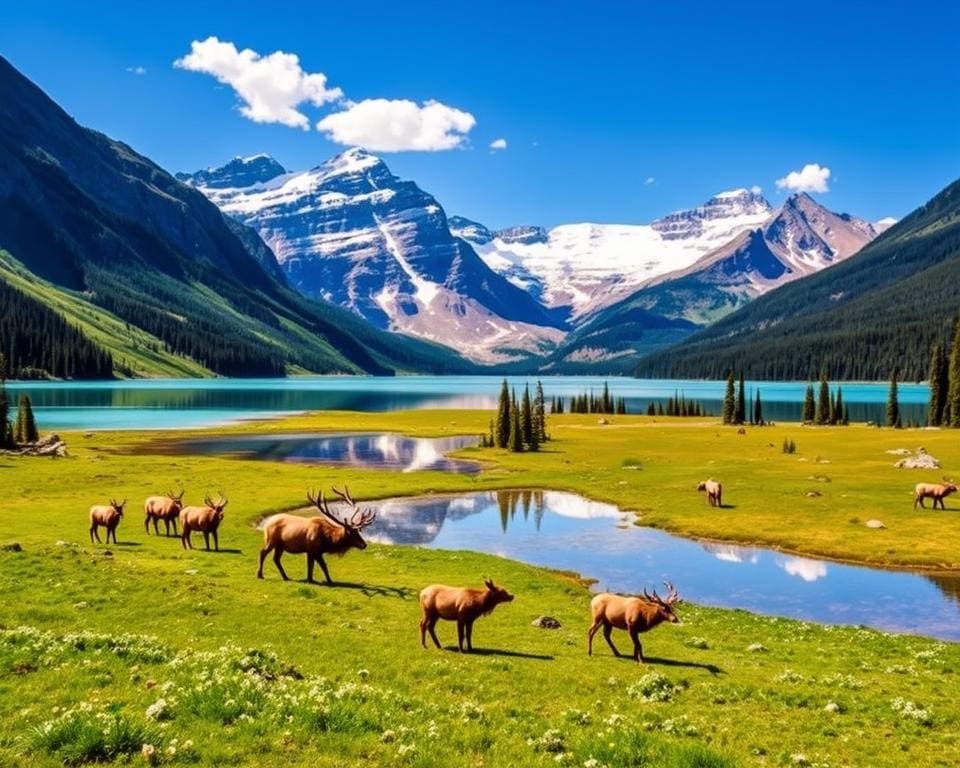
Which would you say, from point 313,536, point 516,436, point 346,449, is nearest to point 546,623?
point 313,536

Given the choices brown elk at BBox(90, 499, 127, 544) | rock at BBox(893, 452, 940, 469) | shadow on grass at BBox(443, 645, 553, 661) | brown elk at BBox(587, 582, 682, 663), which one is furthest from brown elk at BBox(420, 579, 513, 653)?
rock at BBox(893, 452, 940, 469)

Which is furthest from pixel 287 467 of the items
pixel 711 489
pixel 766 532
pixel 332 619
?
pixel 332 619

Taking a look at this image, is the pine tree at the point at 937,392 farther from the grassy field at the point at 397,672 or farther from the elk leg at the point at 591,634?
the elk leg at the point at 591,634

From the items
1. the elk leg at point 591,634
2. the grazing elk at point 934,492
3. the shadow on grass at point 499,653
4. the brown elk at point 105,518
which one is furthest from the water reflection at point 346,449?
the shadow on grass at point 499,653

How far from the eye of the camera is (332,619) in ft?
81.0

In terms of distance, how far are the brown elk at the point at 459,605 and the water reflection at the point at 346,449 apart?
61552 millimetres

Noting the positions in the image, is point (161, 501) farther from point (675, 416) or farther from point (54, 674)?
point (675, 416)

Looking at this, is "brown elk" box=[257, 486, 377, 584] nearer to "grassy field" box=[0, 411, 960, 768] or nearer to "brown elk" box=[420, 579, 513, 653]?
"grassy field" box=[0, 411, 960, 768]

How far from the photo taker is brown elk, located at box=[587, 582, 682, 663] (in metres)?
22.3

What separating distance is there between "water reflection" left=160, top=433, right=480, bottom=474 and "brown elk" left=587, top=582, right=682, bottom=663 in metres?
61.1

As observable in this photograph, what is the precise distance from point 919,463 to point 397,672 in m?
76.2

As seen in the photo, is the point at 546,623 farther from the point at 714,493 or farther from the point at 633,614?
the point at 714,493

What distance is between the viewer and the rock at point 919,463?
254 ft

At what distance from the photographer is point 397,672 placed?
1931 centimetres
